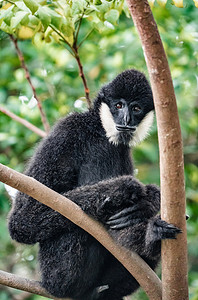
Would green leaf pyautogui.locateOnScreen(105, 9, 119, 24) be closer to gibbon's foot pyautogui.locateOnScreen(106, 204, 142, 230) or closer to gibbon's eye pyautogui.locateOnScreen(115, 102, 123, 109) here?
gibbon's eye pyautogui.locateOnScreen(115, 102, 123, 109)

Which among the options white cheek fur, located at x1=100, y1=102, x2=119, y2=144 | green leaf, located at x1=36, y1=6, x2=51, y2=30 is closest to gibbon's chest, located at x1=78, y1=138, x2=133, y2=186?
white cheek fur, located at x1=100, y1=102, x2=119, y2=144

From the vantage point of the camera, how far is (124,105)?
6312 millimetres

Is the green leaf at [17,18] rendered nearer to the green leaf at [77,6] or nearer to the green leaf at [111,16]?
the green leaf at [77,6]

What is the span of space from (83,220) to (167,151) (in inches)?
44.0

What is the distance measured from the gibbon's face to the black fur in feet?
0.05

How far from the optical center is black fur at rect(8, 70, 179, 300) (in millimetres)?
5203

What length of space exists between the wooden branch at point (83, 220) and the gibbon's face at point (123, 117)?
5.82 feet

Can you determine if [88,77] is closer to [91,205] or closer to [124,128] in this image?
[124,128]

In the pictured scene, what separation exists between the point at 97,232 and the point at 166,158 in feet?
3.66

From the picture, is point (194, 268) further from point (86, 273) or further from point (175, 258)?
point (175, 258)

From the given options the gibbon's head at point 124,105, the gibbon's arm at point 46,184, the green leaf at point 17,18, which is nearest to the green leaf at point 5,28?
the green leaf at point 17,18

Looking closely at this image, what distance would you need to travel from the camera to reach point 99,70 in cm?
1005

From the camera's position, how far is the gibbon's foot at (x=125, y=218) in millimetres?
5121

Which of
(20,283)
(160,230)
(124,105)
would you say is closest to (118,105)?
(124,105)
